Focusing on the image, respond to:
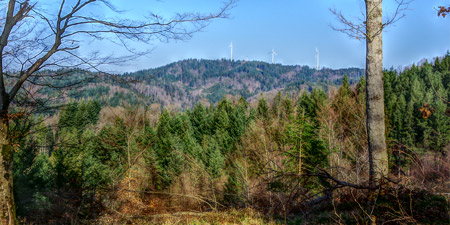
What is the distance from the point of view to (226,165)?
25672 mm

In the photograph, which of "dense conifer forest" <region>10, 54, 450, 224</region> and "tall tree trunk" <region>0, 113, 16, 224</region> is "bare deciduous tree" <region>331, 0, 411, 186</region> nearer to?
"dense conifer forest" <region>10, 54, 450, 224</region>

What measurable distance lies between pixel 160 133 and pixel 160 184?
9870 mm

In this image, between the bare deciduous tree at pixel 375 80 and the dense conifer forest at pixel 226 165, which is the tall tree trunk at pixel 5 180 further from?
the bare deciduous tree at pixel 375 80

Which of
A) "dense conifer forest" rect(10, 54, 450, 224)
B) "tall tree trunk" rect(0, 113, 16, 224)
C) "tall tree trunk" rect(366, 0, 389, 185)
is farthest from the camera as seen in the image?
"tall tree trunk" rect(366, 0, 389, 185)

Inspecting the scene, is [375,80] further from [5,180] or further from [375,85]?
[5,180]

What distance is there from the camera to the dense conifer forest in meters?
3.99

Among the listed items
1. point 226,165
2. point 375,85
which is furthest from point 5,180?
point 226,165

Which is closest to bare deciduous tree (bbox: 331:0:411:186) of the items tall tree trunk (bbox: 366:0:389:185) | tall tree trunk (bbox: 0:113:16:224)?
tall tree trunk (bbox: 366:0:389:185)

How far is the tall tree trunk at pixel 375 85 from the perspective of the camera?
15.4ft

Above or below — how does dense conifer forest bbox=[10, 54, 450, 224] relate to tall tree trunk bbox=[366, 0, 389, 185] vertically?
below

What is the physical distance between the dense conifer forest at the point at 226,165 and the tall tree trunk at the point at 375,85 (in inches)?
11.8

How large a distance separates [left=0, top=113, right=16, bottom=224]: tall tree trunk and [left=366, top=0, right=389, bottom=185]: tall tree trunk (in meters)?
5.93

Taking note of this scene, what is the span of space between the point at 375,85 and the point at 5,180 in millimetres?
6368

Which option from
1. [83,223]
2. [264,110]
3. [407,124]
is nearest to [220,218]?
[83,223]
